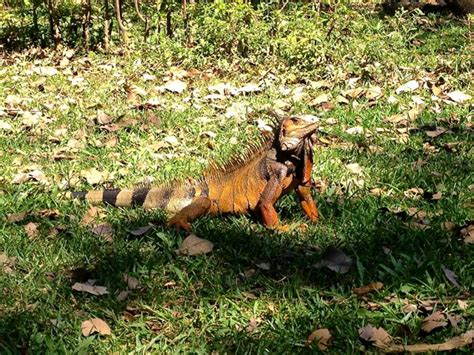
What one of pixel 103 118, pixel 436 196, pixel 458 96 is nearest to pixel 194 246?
pixel 436 196

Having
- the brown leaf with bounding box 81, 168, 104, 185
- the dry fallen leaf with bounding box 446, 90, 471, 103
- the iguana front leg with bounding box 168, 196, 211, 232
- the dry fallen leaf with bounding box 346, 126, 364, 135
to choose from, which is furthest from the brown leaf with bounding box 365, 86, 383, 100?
the iguana front leg with bounding box 168, 196, 211, 232

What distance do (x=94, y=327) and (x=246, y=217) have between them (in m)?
1.47

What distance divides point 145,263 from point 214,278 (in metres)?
0.41

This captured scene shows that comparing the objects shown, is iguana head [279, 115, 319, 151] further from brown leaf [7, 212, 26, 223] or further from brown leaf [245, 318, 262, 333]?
brown leaf [7, 212, 26, 223]

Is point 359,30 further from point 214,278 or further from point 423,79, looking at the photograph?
point 214,278

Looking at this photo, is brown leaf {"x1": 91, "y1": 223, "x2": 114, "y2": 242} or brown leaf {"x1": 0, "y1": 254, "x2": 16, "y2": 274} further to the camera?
brown leaf {"x1": 91, "y1": 223, "x2": 114, "y2": 242}

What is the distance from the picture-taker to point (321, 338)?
2889 mm

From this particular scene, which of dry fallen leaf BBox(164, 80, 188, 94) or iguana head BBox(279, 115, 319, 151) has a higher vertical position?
iguana head BBox(279, 115, 319, 151)

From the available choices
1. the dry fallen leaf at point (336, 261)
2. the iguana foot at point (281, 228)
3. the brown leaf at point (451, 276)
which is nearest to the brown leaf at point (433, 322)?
the brown leaf at point (451, 276)

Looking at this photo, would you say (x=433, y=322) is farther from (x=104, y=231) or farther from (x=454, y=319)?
(x=104, y=231)

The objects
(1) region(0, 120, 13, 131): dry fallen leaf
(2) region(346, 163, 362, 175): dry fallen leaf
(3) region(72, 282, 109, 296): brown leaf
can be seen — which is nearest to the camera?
(3) region(72, 282, 109, 296): brown leaf

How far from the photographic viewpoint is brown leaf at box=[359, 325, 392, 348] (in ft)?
9.25

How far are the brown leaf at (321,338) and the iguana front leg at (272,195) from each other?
118cm

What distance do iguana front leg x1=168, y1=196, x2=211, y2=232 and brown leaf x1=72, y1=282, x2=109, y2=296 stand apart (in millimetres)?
787
